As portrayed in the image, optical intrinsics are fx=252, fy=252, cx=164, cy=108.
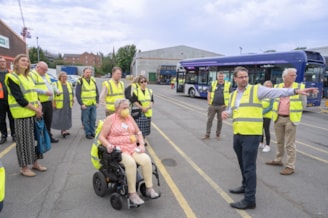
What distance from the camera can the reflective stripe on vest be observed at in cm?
666

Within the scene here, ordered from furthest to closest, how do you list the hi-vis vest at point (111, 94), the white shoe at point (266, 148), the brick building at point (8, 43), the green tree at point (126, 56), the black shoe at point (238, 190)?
1. the green tree at point (126, 56)
2. the brick building at point (8, 43)
3. the white shoe at point (266, 148)
4. the hi-vis vest at point (111, 94)
5. the black shoe at point (238, 190)

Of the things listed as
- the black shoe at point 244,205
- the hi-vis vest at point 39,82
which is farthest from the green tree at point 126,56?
the black shoe at point 244,205

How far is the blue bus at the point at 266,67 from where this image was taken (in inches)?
506

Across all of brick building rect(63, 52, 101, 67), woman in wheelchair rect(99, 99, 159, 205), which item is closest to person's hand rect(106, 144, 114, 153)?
woman in wheelchair rect(99, 99, 159, 205)

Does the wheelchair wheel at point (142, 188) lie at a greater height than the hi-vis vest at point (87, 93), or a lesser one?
lesser

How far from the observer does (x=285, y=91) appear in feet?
10.6

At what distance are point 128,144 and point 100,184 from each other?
0.69 meters

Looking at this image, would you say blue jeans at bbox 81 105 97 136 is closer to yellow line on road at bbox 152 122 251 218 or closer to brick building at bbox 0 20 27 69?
yellow line on road at bbox 152 122 251 218

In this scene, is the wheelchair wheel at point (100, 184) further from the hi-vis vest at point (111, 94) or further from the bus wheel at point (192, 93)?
the bus wheel at point (192, 93)

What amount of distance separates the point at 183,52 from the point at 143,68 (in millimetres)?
10153

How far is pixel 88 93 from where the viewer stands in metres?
6.67

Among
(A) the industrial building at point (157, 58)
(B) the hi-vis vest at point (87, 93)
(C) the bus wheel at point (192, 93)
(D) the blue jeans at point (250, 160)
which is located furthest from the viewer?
(A) the industrial building at point (157, 58)

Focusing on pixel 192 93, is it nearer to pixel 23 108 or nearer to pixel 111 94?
pixel 111 94

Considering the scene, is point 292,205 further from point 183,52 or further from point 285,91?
point 183,52
